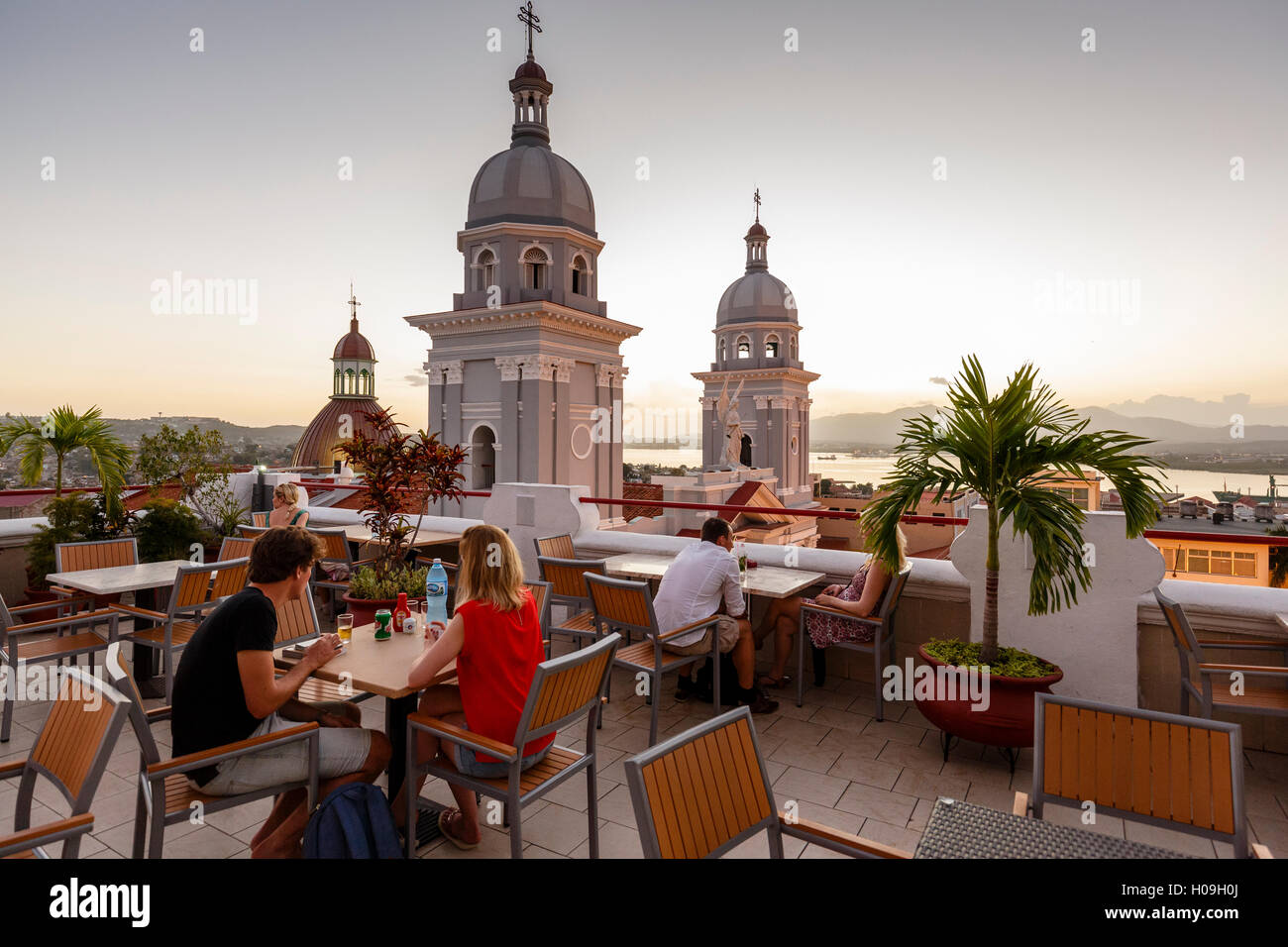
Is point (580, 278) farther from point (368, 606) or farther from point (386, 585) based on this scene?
point (368, 606)

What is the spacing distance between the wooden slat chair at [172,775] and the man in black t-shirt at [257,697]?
45mm

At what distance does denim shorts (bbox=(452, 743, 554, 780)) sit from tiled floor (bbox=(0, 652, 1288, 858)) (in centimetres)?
65

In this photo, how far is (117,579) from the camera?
17.6 ft

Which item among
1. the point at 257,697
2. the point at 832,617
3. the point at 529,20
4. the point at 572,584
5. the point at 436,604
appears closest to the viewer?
the point at 257,697

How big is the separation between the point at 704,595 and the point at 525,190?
22.2 m

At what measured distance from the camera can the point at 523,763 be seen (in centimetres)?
303

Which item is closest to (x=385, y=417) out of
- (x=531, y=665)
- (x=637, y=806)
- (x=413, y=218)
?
(x=531, y=665)

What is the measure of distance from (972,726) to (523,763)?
2930mm

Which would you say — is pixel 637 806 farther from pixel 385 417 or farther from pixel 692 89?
pixel 692 89

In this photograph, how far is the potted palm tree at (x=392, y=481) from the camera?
204 inches

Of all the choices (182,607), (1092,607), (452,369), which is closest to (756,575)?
(1092,607)

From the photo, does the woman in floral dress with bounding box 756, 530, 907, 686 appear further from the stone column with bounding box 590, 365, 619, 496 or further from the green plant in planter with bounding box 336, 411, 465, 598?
the stone column with bounding box 590, 365, 619, 496

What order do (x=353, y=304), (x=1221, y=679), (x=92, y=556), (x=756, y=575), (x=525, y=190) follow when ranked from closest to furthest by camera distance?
(x=1221, y=679)
(x=756, y=575)
(x=92, y=556)
(x=525, y=190)
(x=353, y=304)

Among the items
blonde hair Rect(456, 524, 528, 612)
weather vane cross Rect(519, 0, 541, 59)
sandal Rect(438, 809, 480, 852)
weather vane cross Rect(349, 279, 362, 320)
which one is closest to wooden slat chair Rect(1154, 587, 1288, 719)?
blonde hair Rect(456, 524, 528, 612)
